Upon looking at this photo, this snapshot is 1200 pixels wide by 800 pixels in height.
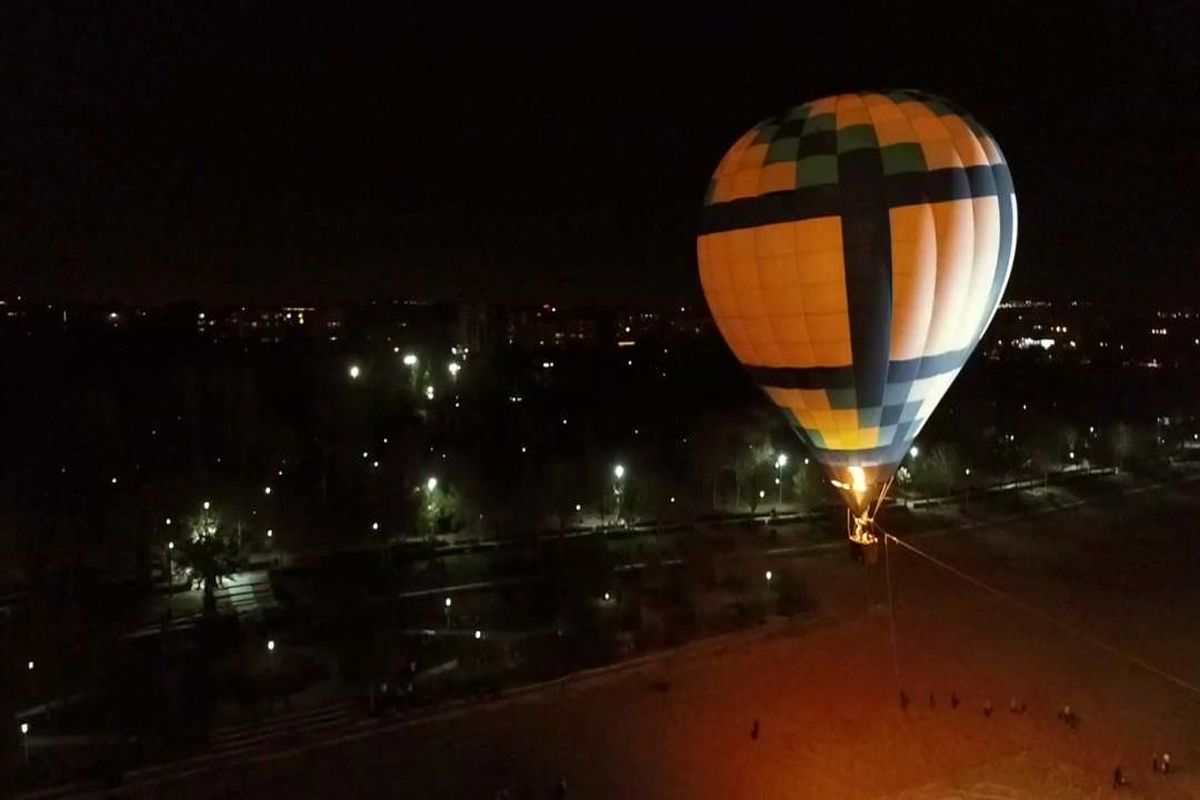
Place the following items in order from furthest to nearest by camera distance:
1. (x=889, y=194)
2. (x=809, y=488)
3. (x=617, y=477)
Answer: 1. (x=809, y=488)
2. (x=617, y=477)
3. (x=889, y=194)

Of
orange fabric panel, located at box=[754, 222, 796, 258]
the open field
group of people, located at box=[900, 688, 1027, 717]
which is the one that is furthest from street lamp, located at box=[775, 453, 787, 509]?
orange fabric panel, located at box=[754, 222, 796, 258]

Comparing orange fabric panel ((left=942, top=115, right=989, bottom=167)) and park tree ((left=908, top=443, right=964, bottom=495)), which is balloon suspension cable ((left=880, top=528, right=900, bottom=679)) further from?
park tree ((left=908, top=443, right=964, bottom=495))

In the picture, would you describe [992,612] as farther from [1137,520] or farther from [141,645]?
[141,645]

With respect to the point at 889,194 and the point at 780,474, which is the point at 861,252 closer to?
the point at 889,194

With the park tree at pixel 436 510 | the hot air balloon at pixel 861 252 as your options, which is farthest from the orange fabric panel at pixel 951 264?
the park tree at pixel 436 510

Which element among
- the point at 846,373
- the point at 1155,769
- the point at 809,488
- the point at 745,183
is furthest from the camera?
the point at 809,488

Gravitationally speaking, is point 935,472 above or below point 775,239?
below

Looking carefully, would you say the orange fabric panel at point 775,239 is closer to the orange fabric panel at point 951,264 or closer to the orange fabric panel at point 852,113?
the orange fabric panel at point 852,113

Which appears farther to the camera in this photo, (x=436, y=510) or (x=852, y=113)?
(x=436, y=510)

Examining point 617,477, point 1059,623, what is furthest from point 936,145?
point 617,477
